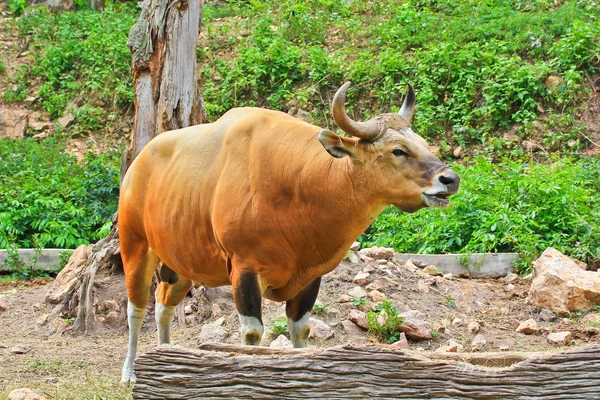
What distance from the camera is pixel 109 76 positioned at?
1716 centimetres

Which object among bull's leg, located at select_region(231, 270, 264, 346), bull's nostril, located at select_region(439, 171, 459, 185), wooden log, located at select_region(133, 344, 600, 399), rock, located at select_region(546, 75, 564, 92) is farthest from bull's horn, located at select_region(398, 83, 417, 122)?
rock, located at select_region(546, 75, 564, 92)

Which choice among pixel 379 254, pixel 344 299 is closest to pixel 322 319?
pixel 344 299

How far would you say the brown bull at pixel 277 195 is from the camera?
4953mm

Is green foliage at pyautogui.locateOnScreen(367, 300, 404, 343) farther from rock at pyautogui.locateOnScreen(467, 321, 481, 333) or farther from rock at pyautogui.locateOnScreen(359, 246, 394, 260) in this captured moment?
rock at pyautogui.locateOnScreen(359, 246, 394, 260)

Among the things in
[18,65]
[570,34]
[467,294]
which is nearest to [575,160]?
[570,34]

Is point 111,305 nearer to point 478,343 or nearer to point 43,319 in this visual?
point 43,319

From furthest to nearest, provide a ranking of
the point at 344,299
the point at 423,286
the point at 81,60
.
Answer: the point at 81,60 → the point at 423,286 → the point at 344,299

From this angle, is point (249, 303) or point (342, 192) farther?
point (249, 303)

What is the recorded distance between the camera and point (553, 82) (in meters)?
13.5

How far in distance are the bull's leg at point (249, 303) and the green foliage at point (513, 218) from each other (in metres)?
5.18

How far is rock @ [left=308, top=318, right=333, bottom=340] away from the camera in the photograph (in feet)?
24.4

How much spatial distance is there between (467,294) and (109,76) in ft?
35.6

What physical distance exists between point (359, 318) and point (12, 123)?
11119mm

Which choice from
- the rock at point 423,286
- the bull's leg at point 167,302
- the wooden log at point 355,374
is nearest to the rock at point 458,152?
the rock at point 423,286
